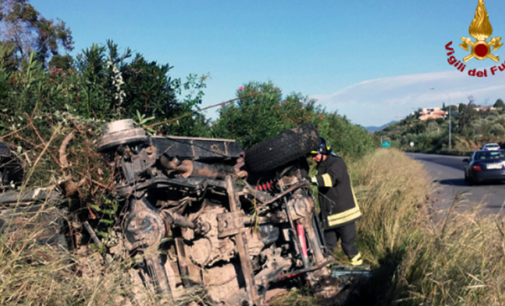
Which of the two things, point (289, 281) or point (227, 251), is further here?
point (289, 281)

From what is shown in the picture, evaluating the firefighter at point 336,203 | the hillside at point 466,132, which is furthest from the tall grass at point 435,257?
the hillside at point 466,132

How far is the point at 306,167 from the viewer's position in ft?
18.0

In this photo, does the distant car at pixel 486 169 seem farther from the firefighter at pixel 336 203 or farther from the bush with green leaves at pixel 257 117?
the firefighter at pixel 336 203

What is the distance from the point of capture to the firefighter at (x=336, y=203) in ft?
20.2

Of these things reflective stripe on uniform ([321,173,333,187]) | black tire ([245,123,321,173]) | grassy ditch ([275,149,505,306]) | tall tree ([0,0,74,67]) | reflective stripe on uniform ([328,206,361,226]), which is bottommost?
grassy ditch ([275,149,505,306])

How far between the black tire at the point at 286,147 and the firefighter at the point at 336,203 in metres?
1.06

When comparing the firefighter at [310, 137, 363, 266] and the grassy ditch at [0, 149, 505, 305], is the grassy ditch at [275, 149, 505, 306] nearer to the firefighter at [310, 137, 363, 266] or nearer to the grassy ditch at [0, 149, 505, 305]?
the grassy ditch at [0, 149, 505, 305]

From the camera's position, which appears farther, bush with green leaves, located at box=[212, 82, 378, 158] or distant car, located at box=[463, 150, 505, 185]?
distant car, located at box=[463, 150, 505, 185]

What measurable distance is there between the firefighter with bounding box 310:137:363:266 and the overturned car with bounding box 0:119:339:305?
0.93 m

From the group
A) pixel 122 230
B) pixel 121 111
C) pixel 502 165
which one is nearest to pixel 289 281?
pixel 122 230

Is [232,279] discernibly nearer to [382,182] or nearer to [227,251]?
[227,251]

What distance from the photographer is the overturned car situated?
11.4ft

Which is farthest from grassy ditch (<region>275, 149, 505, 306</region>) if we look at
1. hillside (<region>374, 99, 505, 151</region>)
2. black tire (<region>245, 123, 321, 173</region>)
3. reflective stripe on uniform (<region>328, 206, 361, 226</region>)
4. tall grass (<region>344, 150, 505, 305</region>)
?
hillside (<region>374, 99, 505, 151</region>)

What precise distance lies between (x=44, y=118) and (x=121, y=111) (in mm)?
1093
